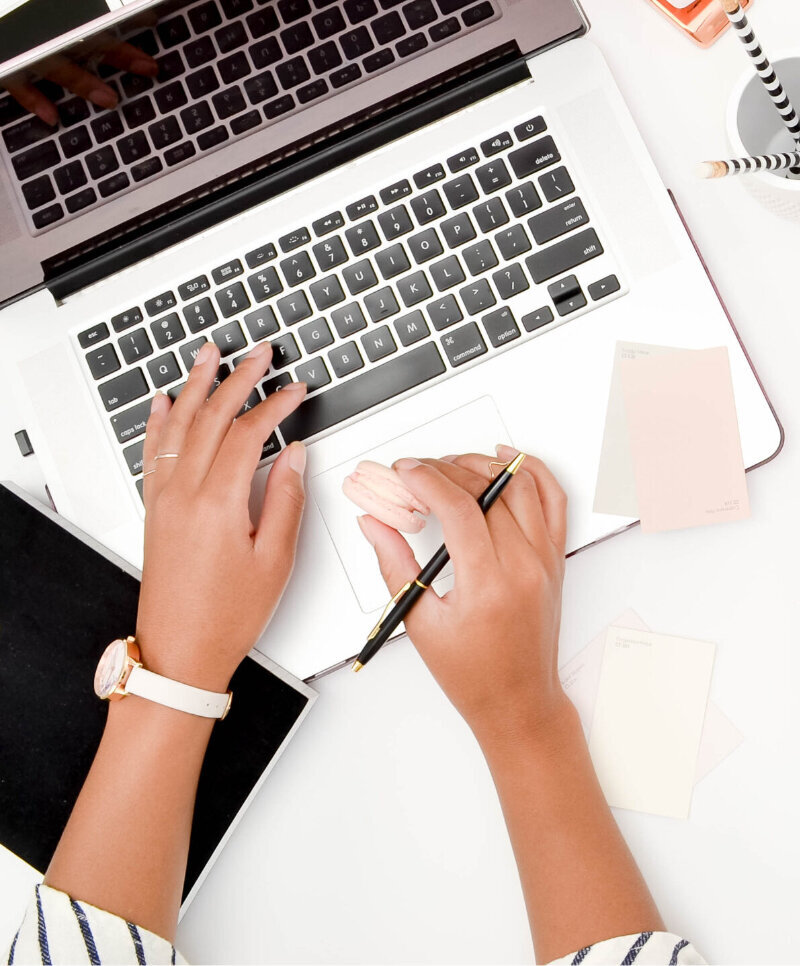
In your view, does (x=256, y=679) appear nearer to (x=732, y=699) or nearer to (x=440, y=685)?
(x=440, y=685)

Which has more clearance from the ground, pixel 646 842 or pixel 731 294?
pixel 731 294

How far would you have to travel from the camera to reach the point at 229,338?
67 centimetres

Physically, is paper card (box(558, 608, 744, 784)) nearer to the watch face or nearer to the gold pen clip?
the gold pen clip

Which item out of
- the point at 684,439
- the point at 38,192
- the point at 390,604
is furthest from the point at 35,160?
the point at 684,439

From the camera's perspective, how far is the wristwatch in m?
0.64

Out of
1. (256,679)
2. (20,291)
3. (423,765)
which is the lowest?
(423,765)

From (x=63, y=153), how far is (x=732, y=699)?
0.72 metres

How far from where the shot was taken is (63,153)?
2.15 ft

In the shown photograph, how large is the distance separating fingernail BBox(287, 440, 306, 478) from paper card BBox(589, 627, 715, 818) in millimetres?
309

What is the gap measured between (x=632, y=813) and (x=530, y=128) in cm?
58

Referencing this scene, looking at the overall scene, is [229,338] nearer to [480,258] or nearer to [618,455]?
[480,258]

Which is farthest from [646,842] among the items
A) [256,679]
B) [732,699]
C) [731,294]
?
[731,294]

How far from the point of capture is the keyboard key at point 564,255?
0.65m

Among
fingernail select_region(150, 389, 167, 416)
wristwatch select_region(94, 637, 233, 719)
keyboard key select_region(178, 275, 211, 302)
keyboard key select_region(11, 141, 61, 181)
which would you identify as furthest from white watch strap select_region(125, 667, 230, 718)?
keyboard key select_region(11, 141, 61, 181)
